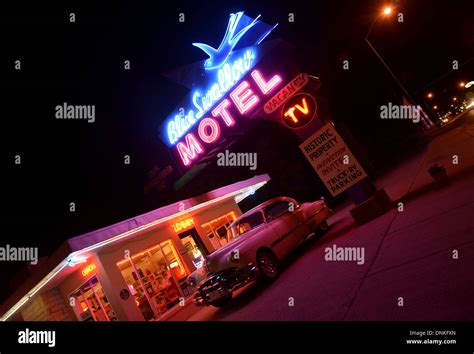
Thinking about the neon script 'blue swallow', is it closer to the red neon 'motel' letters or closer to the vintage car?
the red neon 'motel' letters

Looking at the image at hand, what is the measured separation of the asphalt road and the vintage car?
420mm

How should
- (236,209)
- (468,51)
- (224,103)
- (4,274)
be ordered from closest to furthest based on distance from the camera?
(224,103)
(236,209)
(4,274)
(468,51)

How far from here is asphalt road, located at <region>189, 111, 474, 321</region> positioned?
3680mm

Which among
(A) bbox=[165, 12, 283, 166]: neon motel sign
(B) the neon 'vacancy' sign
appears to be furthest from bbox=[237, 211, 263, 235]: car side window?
(B) the neon 'vacancy' sign

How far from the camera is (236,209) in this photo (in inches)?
753

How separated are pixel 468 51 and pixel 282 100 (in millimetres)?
36017

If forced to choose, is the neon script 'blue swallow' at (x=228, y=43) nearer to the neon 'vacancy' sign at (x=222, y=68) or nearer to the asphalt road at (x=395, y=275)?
the neon 'vacancy' sign at (x=222, y=68)

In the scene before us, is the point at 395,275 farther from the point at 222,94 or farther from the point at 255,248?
the point at 222,94

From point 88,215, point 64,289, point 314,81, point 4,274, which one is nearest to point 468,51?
point 314,81

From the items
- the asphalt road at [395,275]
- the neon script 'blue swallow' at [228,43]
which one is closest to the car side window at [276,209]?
A: the asphalt road at [395,275]

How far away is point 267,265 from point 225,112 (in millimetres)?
6697

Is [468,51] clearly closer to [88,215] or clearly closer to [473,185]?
[473,185]

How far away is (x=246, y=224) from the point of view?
960cm
